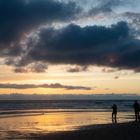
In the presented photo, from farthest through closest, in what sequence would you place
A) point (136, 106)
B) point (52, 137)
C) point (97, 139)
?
point (136, 106), point (52, 137), point (97, 139)

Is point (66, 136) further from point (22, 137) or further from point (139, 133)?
point (139, 133)

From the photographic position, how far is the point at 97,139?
23.7 m

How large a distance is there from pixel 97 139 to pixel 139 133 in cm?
383

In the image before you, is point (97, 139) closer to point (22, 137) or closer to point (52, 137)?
point (52, 137)

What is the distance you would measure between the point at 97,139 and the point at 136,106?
15554 millimetres

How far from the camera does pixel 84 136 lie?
2559 cm

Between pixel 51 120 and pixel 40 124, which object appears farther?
pixel 51 120

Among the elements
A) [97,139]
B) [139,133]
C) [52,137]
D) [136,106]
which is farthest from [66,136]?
[136,106]

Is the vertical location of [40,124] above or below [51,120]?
below

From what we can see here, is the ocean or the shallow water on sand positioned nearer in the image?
the shallow water on sand

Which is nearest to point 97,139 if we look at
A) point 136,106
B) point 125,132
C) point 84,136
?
point 84,136

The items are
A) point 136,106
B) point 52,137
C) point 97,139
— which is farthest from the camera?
point 136,106

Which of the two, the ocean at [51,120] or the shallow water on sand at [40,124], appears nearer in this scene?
the shallow water on sand at [40,124]

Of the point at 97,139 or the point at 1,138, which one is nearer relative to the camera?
the point at 97,139
